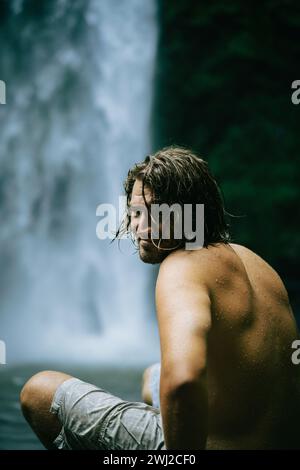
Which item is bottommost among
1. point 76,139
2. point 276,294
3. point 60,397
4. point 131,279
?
point 131,279

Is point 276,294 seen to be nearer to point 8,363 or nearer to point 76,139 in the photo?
point 8,363

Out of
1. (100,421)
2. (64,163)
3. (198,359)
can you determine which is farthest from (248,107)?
(198,359)

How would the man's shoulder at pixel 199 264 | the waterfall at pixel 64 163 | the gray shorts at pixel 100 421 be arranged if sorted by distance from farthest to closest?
the waterfall at pixel 64 163 → the gray shorts at pixel 100 421 → the man's shoulder at pixel 199 264

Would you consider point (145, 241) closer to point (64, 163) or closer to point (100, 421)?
point (100, 421)

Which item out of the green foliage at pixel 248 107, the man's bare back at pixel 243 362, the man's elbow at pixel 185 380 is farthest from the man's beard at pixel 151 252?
the green foliage at pixel 248 107

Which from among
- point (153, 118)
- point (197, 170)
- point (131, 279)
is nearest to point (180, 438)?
point (197, 170)

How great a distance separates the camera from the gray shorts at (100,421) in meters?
1.44

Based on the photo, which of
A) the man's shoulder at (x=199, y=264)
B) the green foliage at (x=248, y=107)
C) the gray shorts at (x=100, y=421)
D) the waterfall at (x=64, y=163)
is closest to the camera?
the man's shoulder at (x=199, y=264)

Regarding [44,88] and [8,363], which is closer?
[8,363]

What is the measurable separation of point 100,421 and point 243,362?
0.42 meters

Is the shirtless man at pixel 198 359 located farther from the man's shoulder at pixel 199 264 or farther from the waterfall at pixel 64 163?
the waterfall at pixel 64 163

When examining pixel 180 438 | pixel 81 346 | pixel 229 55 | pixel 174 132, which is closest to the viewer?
pixel 180 438

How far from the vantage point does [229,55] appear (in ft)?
34.8

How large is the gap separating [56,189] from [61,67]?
7.57 ft
